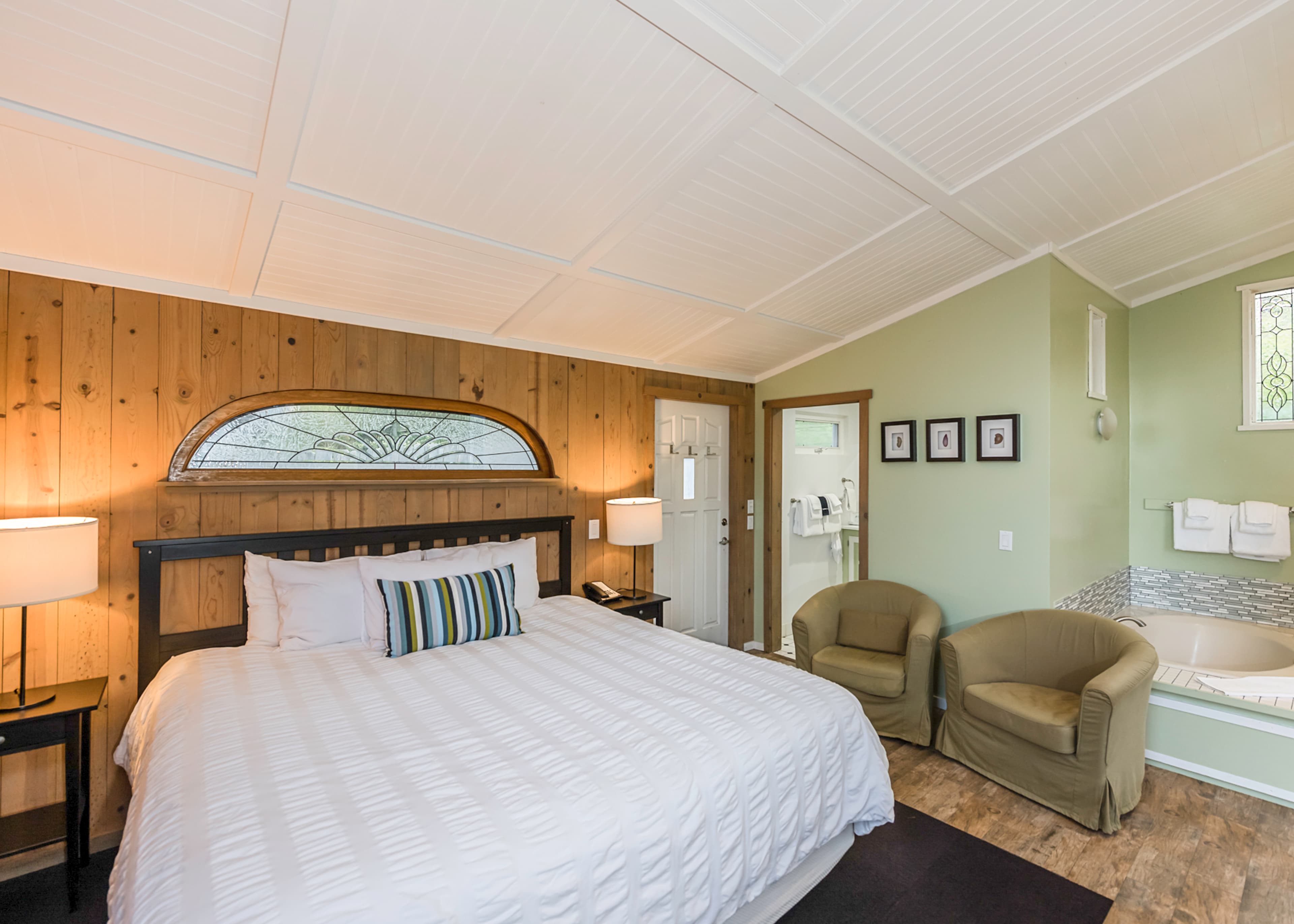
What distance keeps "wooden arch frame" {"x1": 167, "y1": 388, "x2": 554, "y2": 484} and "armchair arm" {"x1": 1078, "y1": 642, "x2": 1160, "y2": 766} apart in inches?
110

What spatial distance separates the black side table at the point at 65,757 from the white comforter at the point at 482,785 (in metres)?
0.16

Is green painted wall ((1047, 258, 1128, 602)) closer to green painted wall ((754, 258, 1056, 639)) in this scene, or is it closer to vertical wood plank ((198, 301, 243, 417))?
green painted wall ((754, 258, 1056, 639))

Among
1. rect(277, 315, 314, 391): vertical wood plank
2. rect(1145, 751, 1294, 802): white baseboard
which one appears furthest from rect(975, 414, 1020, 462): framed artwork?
rect(277, 315, 314, 391): vertical wood plank

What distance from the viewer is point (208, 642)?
2482mm

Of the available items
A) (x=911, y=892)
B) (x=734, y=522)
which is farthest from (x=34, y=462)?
(x=734, y=522)

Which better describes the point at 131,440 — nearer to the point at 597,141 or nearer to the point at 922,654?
the point at 597,141

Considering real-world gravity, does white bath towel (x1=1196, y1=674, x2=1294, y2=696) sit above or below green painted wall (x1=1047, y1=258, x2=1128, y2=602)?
below

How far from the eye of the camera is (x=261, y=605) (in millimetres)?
2439

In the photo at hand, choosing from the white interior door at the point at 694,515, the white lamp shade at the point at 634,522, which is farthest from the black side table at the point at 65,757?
the white interior door at the point at 694,515

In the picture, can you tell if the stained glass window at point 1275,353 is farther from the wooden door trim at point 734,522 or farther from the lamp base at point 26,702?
the lamp base at point 26,702

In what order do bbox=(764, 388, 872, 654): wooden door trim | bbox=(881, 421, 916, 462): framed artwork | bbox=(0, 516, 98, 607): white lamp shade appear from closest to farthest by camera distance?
bbox=(0, 516, 98, 607): white lamp shade, bbox=(881, 421, 916, 462): framed artwork, bbox=(764, 388, 872, 654): wooden door trim

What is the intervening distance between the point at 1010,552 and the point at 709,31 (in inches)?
118

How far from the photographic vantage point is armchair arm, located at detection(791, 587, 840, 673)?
3.49 meters

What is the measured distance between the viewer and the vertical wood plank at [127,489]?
2.32m
